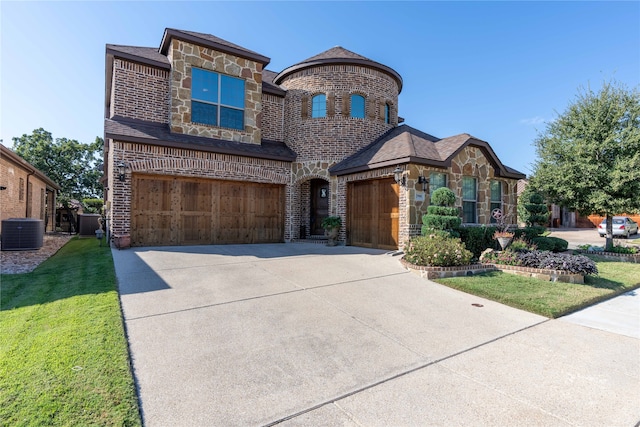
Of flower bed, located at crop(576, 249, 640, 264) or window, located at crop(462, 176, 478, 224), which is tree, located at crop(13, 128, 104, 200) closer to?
window, located at crop(462, 176, 478, 224)

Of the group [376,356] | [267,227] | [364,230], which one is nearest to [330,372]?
[376,356]

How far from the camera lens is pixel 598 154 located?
1032cm

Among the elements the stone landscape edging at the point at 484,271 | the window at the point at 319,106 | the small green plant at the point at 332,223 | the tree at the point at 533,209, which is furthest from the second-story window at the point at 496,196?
the window at the point at 319,106

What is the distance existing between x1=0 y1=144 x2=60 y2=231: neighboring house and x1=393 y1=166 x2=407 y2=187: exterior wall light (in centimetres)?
1411

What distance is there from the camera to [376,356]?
3377 mm

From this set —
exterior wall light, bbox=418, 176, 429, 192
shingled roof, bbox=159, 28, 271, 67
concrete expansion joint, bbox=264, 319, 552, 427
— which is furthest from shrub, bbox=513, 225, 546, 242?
shingled roof, bbox=159, 28, 271, 67

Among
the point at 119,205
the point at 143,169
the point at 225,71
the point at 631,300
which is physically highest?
the point at 225,71

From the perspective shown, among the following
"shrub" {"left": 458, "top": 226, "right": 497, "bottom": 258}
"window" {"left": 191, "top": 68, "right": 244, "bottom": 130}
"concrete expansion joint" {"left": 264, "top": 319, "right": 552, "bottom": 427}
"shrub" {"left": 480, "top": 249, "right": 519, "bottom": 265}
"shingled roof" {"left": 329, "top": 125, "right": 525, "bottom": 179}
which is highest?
"window" {"left": 191, "top": 68, "right": 244, "bottom": 130}

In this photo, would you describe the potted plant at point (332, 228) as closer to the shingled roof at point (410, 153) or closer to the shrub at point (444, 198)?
the shingled roof at point (410, 153)

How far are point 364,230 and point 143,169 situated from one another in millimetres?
7755

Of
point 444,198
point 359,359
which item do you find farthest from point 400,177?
point 359,359

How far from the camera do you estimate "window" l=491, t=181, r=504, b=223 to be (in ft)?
41.3

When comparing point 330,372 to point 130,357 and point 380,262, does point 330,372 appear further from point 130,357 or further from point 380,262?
point 380,262

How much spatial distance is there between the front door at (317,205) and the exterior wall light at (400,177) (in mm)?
4195
